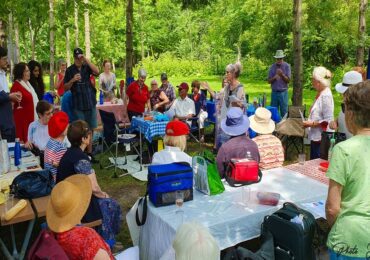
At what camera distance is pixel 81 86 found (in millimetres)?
6836

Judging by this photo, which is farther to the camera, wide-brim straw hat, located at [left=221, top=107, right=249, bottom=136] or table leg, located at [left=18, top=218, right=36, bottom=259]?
wide-brim straw hat, located at [left=221, top=107, right=249, bottom=136]

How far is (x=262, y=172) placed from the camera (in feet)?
14.0

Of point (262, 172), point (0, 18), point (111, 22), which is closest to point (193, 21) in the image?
point (111, 22)

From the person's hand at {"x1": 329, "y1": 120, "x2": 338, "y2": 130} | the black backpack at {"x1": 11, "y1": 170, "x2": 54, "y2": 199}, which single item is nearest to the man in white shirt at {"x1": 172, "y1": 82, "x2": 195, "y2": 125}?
the person's hand at {"x1": 329, "y1": 120, "x2": 338, "y2": 130}

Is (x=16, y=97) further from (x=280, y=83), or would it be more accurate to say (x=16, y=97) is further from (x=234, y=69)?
(x=280, y=83)

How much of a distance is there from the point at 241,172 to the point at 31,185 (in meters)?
1.92

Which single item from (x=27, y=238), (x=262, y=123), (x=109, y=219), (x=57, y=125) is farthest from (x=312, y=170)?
(x=27, y=238)

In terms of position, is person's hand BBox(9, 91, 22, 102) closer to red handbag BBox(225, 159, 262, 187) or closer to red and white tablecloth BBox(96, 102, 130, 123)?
red and white tablecloth BBox(96, 102, 130, 123)

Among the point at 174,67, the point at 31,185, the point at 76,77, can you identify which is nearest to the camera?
the point at 31,185

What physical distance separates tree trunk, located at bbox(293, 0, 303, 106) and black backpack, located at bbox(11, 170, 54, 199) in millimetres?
7206

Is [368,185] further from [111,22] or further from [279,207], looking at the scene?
[111,22]

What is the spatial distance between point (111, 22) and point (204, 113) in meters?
25.2

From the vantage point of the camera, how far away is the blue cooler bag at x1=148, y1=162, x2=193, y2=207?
10.7 ft

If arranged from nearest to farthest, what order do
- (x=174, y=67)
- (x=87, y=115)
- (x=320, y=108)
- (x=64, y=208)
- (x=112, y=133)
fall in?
(x=64, y=208) → (x=320, y=108) → (x=87, y=115) → (x=112, y=133) → (x=174, y=67)
